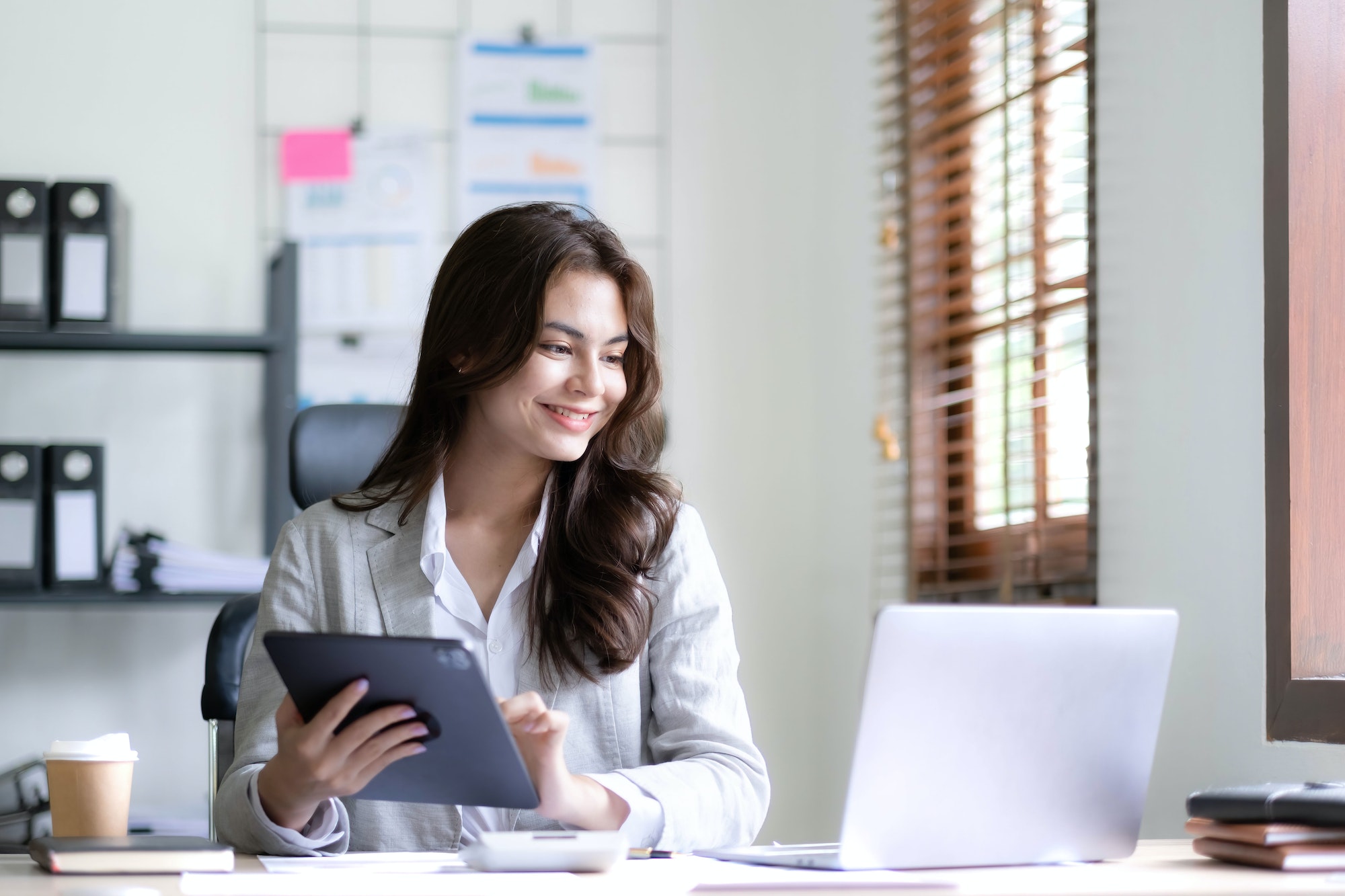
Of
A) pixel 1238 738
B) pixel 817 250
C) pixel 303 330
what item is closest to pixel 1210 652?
pixel 1238 738

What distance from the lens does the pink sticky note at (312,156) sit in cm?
280

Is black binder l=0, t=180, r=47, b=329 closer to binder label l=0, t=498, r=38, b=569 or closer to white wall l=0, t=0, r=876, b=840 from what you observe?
white wall l=0, t=0, r=876, b=840

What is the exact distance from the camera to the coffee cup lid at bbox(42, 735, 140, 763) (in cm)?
123

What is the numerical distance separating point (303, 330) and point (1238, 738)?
74.7 inches

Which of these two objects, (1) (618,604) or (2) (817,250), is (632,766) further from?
(2) (817,250)

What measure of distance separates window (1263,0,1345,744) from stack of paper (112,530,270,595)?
5.53 ft

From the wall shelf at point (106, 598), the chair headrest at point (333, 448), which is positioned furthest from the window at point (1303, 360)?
the wall shelf at point (106, 598)

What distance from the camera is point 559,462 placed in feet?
5.43

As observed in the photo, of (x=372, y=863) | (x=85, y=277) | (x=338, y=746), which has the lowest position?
(x=372, y=863)

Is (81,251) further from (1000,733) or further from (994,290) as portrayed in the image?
(1000,733)

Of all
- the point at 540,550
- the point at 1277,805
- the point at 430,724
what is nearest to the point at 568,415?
the point at 540,550

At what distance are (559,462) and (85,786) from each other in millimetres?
631

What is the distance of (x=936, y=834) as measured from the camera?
109cm

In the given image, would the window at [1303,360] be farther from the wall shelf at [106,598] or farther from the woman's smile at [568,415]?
the wall shelf at [106,598]
